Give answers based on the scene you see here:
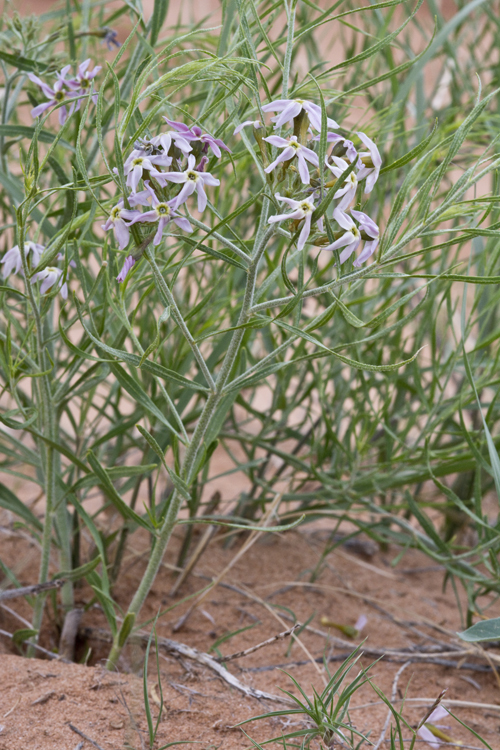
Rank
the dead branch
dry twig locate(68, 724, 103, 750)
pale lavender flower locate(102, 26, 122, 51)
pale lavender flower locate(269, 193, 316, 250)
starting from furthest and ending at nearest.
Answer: pale lavender flower locate(102, 26, 122, 51) < the dead branch < dry twig locate(68, 724, 103, 750) < pale lavender flower locate(269, 193, 316, 250)

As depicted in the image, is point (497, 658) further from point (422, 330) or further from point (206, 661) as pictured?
point (422, 330)

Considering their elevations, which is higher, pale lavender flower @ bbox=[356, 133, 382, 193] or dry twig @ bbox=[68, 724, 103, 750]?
pale lavender flower @ bbox=[356, 133, 382, 193]

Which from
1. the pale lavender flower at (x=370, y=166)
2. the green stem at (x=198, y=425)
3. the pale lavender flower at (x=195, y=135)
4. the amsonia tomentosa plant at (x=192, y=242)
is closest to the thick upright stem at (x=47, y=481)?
the amsonia tomentosa plant at (x=192, y=242)

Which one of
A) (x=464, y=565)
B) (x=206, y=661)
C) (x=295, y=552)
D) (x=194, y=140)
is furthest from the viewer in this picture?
(x=295, y=552)

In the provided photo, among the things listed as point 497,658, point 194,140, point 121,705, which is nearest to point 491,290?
point 497,658

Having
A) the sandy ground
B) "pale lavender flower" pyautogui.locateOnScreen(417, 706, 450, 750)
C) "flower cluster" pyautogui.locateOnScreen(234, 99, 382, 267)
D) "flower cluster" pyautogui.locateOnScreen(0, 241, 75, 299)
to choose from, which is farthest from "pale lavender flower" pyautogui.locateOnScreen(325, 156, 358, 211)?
"pale lavender flower" pyautogui.locateOnScreen(417, 706, 450, 750)

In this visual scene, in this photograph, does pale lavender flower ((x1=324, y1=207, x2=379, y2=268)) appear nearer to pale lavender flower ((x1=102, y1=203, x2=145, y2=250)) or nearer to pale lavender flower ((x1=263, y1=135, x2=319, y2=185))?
pale lavender flower ((x1=263, y1=135, x2=319, y2=185))

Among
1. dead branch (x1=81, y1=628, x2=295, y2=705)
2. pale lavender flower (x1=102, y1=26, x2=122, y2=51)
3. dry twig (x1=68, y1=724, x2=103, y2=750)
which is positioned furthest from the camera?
pale lavender flower (x1=102, y1=26, x2=122, y2=51)
